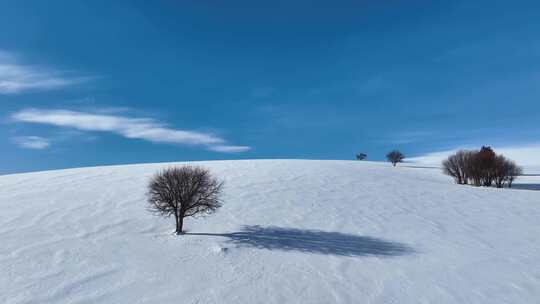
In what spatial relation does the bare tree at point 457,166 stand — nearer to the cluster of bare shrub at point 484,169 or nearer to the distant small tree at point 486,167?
the cluster of bare shrub at point 484,169

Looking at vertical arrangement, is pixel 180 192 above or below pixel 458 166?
below

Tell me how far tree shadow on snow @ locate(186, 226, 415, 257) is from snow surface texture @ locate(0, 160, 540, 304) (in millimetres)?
53

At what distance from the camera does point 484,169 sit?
113 ft

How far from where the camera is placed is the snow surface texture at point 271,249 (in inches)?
368

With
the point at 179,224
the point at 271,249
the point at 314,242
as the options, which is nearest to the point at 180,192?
the point at 179,224

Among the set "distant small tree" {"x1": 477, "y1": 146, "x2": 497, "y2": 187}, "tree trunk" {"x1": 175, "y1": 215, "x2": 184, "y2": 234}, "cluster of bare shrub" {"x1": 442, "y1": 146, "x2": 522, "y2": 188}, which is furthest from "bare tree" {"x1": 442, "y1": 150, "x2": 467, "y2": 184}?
"tree trunk" {"x1": 175, "y1": 215, "x2": 184, "y2": 234}

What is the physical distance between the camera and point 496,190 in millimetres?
28281

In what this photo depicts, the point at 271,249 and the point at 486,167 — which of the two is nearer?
the point at 271,249

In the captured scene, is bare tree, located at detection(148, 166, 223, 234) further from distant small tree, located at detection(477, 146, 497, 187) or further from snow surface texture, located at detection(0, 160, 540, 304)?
distant small tree, located at detection(477, 146, 497, 187)

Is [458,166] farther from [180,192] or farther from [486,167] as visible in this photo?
[180,192]

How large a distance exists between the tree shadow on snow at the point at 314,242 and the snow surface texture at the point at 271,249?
5cm

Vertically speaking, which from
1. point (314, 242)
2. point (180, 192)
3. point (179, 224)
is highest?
point (180, 192)

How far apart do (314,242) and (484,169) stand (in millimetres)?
30887

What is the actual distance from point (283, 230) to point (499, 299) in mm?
9016
